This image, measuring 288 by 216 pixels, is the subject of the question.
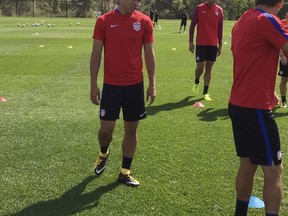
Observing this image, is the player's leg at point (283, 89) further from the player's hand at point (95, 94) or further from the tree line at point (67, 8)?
the tree line at point (67, 8)

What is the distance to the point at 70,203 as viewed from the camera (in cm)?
428

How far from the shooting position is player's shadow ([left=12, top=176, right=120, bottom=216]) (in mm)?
4090

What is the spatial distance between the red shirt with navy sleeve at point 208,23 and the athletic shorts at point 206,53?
9 cm

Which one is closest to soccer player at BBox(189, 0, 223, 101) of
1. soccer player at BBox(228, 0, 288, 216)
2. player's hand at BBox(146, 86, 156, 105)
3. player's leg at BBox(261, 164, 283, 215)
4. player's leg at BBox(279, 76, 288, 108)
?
player's leg at BBox(279, 76, 288, 108)

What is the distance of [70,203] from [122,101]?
48.6 inches

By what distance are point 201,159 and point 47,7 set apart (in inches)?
2767

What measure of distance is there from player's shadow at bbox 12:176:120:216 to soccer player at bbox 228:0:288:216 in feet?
5.87

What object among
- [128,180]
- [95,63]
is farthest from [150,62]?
[128,180]

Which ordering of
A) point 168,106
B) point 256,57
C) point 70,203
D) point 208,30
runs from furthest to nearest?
point 208,30 → point 168,106 → point 70,203 → point 256,57

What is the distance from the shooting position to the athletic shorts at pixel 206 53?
923 cm

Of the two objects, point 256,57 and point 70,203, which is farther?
point 70,203

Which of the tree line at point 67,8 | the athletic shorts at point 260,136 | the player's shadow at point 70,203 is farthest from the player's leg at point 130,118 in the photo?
the tree line at point 67,8

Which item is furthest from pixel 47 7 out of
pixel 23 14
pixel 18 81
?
pixel 18 81

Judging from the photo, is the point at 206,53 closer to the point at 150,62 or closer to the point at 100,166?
the point at 150,62
